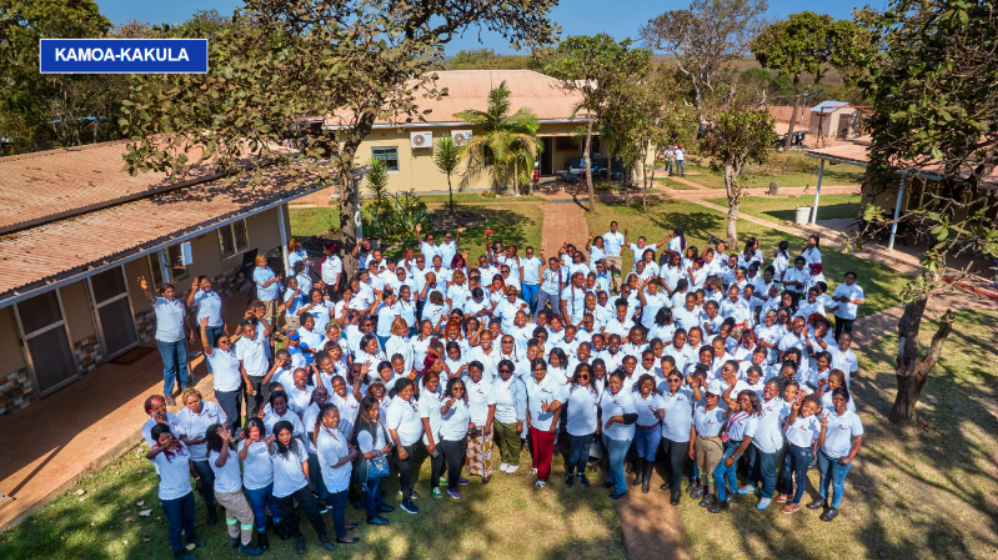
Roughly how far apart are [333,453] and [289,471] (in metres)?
0.41

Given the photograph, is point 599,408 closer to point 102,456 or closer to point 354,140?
point 102,456

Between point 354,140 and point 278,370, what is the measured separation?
686cm

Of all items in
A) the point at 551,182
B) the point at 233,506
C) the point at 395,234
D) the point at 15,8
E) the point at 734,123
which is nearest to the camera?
the point at 233,506

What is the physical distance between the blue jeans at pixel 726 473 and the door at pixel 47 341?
9.18 metres

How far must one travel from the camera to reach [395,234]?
18.1 metres

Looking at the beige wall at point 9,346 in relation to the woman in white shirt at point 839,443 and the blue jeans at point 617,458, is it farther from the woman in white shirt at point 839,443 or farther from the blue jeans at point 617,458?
the woman in white shirt at point 839,443

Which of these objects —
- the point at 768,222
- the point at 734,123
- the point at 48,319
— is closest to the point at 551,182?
the point at 768,222

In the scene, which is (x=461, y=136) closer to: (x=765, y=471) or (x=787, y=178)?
(x=787, y=178)

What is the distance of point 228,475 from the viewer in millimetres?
5738

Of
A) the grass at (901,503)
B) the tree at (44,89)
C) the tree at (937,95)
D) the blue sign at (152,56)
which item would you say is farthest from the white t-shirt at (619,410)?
the tree at (44,89)

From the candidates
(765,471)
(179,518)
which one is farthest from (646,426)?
(179,518)

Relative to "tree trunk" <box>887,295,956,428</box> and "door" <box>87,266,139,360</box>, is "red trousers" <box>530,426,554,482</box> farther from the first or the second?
"door" <box>87,266,139,360</box>

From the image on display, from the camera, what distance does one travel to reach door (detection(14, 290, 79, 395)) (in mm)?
8945

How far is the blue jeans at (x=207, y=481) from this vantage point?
629cm
